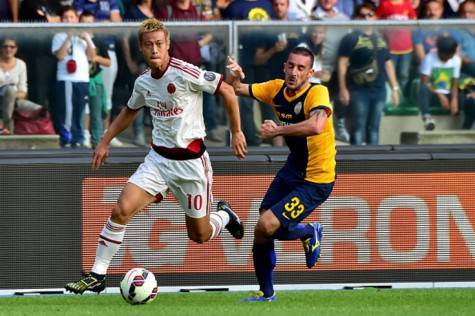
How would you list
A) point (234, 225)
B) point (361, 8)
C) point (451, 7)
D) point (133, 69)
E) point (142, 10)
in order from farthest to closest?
point (451, 7) → point (361, 8) → point (142, 10) → point (133, 69) → point (234, 225)

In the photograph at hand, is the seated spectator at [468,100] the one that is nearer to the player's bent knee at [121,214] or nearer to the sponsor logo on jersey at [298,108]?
the sponsor logo on jersey at [298,108]

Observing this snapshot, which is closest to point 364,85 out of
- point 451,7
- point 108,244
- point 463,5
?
point 463,5

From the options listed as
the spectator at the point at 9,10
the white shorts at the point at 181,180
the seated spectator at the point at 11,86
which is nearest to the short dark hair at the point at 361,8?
the spectator at the point at 9,10

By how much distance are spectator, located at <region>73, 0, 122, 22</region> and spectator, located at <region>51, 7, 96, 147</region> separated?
79.5 inches

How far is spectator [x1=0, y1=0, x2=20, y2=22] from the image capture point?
13.2m

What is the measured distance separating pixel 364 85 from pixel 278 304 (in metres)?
3.04

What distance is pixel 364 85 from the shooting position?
1195cm

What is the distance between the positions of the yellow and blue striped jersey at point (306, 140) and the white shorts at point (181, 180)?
787 millimetres

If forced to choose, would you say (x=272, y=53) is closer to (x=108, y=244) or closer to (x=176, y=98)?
(x=176, y=98)

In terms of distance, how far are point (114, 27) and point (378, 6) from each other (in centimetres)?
402

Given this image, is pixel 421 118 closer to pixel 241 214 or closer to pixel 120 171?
pixel 241 214

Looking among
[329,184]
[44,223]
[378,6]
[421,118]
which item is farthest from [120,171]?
[378,6]

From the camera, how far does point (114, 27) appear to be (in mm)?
11859

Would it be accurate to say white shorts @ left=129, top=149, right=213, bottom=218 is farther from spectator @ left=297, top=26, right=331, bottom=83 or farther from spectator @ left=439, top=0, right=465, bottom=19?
spectator @ left=439, top=0, right=465, bottom=19
